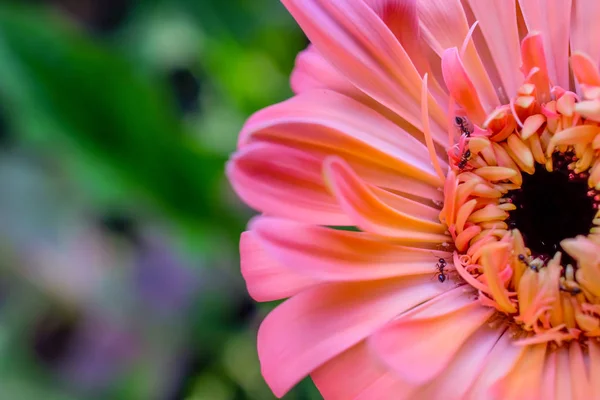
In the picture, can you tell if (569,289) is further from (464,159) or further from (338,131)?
(338,131)

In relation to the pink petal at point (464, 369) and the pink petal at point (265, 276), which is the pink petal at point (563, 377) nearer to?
the pink petal at point (464, 369)

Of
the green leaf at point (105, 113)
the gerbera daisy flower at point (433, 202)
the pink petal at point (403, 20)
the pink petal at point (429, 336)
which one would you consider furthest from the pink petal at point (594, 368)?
the green leaf at point (105, 113)

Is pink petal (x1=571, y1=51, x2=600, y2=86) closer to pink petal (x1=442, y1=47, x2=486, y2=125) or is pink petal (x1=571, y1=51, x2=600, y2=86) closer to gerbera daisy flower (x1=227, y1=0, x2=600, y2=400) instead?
gerbera daisy flower (x1=227, y1=0, x2=600, y2=400)

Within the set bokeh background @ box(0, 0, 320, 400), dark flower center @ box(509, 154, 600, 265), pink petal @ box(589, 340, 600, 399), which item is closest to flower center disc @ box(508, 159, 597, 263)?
dark flower center @ box(509, 154, 600, 265)

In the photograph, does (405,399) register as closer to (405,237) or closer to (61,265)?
(405,237)

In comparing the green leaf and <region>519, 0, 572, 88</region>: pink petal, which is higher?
<region>519, 0, 572, 88</region>: pink petal

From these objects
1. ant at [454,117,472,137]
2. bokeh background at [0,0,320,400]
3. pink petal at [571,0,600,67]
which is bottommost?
bokeh background at [0,0,320,400]
